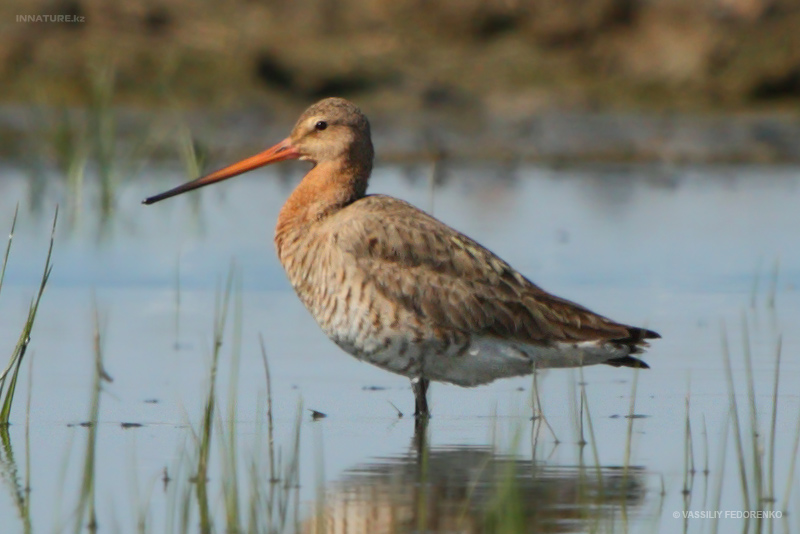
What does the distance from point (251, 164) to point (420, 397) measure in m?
1.71

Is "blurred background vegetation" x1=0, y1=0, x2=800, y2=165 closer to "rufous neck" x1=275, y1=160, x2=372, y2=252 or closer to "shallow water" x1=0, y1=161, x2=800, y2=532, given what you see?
"shallow water" x1=0, y1=161, x2=800, y2=532

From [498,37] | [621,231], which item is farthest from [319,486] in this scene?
[498,37]

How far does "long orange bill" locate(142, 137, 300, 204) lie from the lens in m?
7.03

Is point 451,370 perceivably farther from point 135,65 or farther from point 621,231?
point 135,65

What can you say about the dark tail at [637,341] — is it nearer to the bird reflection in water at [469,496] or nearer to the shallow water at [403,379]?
the shallow water at [403,379]

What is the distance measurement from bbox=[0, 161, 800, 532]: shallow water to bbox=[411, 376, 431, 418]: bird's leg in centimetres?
10

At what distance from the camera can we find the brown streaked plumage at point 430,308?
6.04 meters

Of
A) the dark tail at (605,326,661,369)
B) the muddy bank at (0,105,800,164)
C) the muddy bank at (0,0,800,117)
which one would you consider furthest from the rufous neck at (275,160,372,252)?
the muddy bank at (0,0,800,117)

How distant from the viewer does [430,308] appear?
20.0 ft

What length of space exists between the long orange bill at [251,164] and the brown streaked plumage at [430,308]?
71cm

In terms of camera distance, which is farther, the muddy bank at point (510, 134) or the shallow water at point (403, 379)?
the muddy bank at point (510, 134)

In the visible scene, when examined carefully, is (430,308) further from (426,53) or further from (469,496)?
(426,53)

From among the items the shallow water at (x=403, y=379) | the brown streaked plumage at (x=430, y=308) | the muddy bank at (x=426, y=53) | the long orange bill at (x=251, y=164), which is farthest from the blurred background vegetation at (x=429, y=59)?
the brown streaked plumage at (x=430, y=308)

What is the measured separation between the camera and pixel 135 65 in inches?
681
